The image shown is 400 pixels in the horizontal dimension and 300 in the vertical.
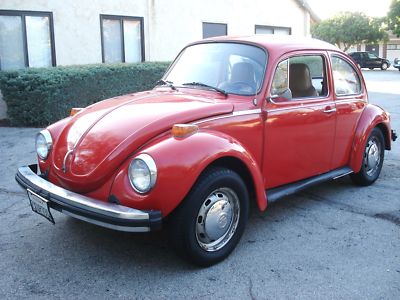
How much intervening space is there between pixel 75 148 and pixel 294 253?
2.01 meters

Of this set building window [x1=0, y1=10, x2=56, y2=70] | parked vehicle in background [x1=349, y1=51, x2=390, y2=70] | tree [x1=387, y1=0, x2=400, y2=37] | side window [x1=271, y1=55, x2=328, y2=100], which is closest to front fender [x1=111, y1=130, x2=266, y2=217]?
side window [x1=271, y1=55, x2=328, y2=100]

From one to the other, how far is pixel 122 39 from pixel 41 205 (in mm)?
9281

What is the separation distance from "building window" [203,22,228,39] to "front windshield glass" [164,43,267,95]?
9.29 meters

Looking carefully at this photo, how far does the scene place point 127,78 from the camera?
11008 mm

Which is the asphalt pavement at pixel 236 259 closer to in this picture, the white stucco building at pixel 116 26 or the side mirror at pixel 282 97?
the side mirror at pixel 282 97

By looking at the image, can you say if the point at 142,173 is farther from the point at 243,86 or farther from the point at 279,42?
the point at 279,42

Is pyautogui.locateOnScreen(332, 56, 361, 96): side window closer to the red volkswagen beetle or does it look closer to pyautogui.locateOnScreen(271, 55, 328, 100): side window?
the red volkswagen beetle

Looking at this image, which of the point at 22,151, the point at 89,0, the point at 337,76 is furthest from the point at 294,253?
the point at 89,0

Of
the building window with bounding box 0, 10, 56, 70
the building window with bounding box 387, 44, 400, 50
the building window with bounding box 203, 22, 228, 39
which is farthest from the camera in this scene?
the building window with bounding box 387, 44, 400, 50

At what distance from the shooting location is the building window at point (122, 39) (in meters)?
12.0

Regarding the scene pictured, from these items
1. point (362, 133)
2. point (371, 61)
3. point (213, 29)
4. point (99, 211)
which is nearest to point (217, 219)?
point (99, 211)

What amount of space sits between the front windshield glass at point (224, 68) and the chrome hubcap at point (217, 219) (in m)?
1.06

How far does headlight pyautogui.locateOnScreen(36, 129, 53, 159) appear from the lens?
4.13 meters

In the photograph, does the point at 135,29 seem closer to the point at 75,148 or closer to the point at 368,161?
the point at 368,161
